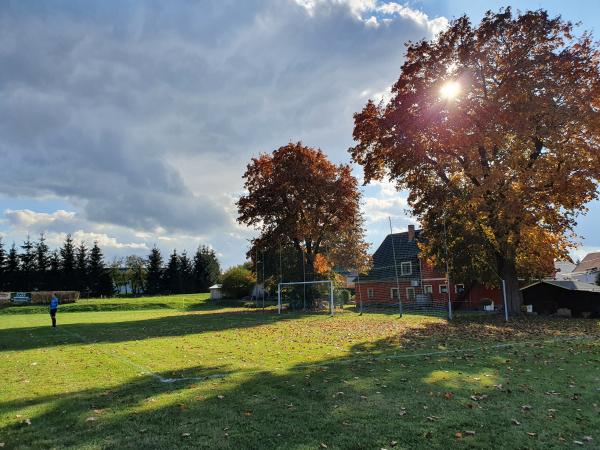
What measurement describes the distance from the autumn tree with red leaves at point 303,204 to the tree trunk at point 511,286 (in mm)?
16430

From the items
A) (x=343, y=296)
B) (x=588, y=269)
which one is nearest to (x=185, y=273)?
(x=343, y=296)

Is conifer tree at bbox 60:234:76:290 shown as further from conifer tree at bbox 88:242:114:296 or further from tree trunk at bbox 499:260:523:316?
tree trunk at bbox 499:260:523:316

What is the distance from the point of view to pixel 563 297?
25.2m

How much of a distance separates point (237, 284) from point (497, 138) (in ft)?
155

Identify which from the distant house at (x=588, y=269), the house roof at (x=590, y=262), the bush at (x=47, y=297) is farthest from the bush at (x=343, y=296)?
the house roof at (x=590, y=262)

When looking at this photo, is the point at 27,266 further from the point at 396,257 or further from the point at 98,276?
the point at 396,257

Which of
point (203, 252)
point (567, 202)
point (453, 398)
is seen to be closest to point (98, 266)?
point (203, 252)

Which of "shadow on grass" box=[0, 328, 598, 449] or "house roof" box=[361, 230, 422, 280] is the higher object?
"house roof" box=[361, 230, 422, 280]

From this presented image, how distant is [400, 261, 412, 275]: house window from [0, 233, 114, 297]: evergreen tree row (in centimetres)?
5432

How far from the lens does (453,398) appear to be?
714 cm

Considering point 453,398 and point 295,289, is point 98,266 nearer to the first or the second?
point 295,289

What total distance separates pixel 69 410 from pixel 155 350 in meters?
7.15

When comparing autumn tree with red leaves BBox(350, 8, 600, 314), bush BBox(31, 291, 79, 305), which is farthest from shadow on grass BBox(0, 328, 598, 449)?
bush BBox(31, 291, 79, 305)

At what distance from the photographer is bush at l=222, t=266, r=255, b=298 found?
62281 millimetres
